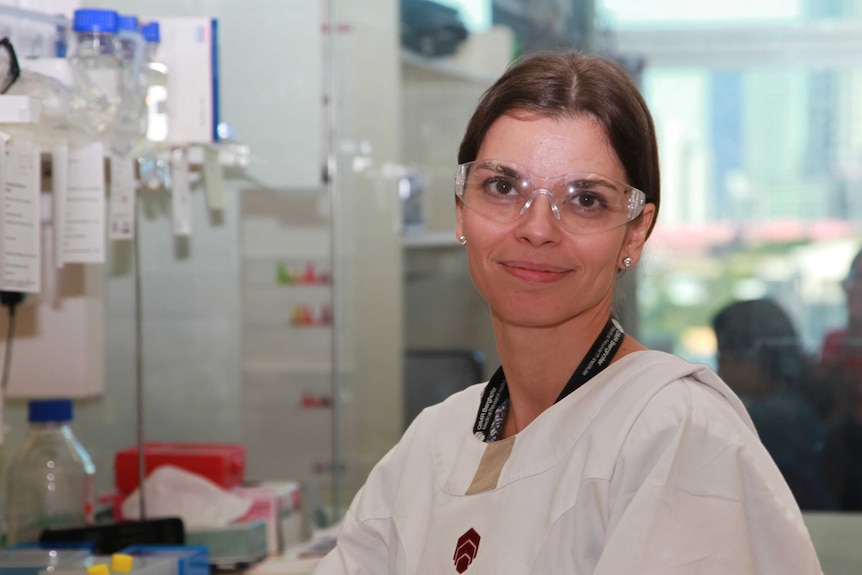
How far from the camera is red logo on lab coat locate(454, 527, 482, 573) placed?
3.67ft

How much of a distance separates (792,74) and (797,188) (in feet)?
1.01

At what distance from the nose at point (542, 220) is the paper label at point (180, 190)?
3.80 feet

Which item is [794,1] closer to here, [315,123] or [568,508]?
[315,123]

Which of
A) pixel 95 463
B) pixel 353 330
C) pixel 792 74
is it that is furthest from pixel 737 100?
pixel 95 463

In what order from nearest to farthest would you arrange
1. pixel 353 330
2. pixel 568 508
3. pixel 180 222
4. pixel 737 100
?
pixel 568 508
pixel 180 222
pixel 353 330
pixel 737 100

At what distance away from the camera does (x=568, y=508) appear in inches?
41.1

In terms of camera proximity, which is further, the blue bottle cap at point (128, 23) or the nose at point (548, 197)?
the blue bottle cap at point (128, 23)

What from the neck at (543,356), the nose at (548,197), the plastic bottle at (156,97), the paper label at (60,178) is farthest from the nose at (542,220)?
the plastic bottle at (156,97)

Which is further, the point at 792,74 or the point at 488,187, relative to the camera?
the point at 792,74

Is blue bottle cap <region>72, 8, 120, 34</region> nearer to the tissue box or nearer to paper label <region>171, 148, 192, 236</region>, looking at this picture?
paper label <region>171, 148, 192, 236</region>

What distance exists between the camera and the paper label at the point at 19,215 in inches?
61.2

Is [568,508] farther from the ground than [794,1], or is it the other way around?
[794,1]

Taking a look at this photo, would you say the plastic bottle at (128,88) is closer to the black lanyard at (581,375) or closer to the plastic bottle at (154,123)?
the plastic bottle at (154,123)

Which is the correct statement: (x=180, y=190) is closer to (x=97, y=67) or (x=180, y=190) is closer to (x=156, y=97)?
(x=156, y=97)
